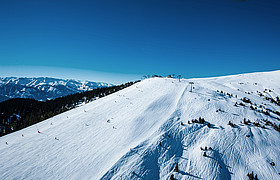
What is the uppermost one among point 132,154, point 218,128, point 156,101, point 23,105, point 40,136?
point 156,101

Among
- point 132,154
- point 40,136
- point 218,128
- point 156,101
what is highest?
point 156,101

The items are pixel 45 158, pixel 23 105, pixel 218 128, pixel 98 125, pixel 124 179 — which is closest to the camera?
pixel 124 179

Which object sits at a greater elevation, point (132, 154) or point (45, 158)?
point (132, 154)

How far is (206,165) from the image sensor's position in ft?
20.5

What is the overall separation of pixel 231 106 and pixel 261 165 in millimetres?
7538

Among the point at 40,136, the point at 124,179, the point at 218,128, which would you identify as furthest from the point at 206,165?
the point at 40,136

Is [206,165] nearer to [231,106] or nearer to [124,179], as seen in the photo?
[124,179]

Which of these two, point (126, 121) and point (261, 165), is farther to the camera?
point (126, 121)

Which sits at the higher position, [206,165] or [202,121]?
[202,121]

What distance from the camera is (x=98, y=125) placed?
10.3 m

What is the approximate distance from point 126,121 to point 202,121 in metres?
6.51

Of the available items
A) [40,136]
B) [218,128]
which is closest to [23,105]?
[40,136]

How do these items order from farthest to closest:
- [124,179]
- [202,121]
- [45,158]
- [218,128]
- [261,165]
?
1. [202,121]
2. [218,128]
3. [45,158]
4. [261,165]
5. [124,179]

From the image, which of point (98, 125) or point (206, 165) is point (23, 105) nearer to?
point (98, 125)
